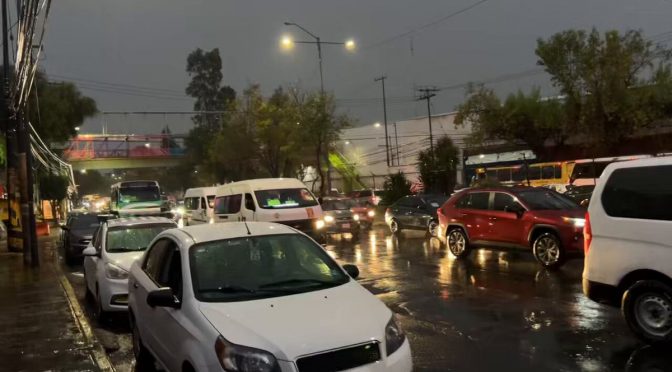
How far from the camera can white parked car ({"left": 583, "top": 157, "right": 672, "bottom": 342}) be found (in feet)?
20.5

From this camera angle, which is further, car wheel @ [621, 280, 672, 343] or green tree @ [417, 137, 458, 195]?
green tree @ [417, 137, 458, 195]

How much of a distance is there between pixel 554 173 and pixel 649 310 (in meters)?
29.5

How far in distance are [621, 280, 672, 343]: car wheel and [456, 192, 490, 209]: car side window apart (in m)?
6.90

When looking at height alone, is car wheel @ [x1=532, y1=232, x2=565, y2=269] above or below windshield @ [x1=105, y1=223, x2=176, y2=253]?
below

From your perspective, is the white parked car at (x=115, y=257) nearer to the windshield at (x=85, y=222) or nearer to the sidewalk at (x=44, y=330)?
the sidewalk at (x=44, y=330)

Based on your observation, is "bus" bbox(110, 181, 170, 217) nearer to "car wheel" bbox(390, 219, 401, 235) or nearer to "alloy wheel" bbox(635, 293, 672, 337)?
"car wheel" bbox(390, 219, 401, 235)

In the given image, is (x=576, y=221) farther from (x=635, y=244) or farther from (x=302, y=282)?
(x=302, y=282)

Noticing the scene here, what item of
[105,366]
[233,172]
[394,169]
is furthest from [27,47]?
[394,169]

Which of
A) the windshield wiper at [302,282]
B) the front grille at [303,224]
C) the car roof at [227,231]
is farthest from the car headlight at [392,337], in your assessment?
the front grille at [303,224]

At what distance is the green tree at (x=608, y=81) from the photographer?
30.6 meters

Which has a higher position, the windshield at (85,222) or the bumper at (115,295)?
the windshield at (85,222)

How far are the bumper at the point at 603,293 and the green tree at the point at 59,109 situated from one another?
4029cm

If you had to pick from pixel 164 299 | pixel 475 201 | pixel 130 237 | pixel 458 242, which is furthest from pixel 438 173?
pixel 164 299

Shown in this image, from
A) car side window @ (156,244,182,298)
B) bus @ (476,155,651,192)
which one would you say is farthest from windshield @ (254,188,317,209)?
bus @ (476,155,651,192)
